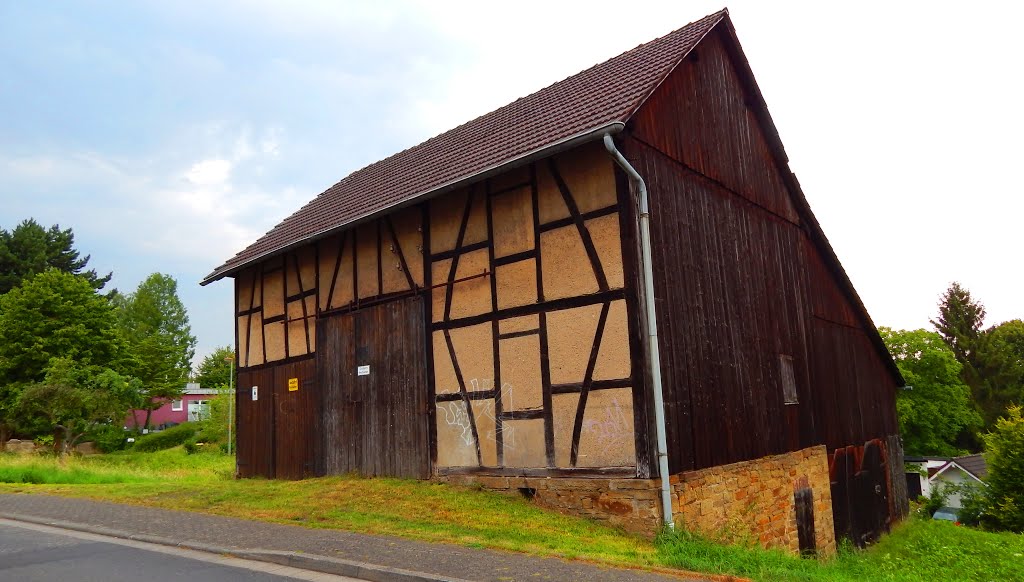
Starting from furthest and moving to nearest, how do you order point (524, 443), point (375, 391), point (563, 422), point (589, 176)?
1. point (375, 391)
2. point (524, 443)
3. point (589, 176)
4. point (563, 422)

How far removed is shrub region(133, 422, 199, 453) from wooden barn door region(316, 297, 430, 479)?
99.5 ft

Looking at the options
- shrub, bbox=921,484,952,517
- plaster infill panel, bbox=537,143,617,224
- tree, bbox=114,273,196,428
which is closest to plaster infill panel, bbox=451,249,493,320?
plaster infill panel, bbox=537,143,617,224

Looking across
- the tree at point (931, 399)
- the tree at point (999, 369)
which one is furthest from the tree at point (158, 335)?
the tree at point (999, 369)

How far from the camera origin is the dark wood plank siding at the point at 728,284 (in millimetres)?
10086

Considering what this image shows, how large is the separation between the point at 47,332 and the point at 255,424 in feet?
82.2

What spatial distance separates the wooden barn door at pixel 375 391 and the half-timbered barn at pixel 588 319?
46mm

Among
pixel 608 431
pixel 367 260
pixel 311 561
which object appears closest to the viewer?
pixel 311 561

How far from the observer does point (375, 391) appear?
12.4 metres

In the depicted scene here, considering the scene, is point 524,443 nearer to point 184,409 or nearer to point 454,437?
point 454,437

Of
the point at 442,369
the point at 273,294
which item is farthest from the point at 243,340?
the point at 442,369

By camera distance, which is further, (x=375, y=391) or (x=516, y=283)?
(x=375, y=391)

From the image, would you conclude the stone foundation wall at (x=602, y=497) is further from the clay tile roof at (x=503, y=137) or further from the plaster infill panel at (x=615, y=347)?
the clay tile roof at (x=503, y=137)

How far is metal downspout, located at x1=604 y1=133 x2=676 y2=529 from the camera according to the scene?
8.85 m

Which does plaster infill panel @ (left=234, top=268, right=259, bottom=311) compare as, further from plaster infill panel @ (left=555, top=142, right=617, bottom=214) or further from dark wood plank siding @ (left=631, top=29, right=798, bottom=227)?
dark wood plank siding @ (left=631, top=29, right=798, bottom=227)
